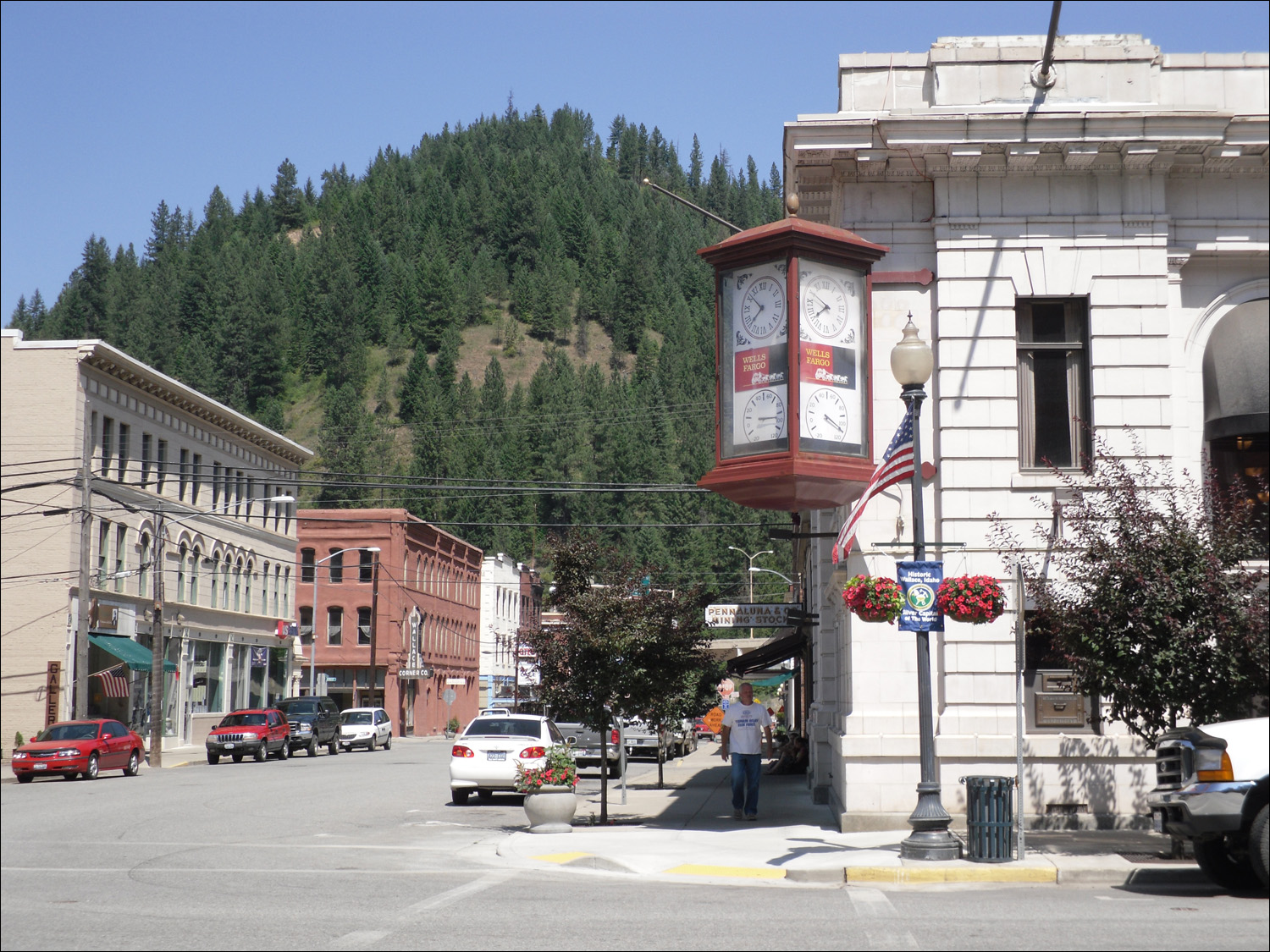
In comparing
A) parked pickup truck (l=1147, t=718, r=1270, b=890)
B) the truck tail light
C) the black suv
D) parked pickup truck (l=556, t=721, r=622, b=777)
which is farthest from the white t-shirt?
the black suv

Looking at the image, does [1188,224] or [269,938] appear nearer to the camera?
[269,938]

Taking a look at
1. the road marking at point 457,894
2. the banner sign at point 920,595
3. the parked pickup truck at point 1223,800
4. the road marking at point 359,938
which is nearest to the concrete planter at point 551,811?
the road marking at point 457,894

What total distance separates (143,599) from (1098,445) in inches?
1487

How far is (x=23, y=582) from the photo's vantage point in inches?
124

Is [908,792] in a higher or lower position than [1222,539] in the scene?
lower

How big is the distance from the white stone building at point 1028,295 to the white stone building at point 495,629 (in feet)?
264

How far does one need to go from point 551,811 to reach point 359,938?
9.20 metres

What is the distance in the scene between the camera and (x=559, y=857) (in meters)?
Result: 14.2

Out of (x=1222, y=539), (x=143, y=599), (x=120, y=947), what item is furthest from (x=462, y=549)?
(x=120, y=947)

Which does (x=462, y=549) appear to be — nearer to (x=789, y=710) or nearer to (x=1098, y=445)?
(x=789, y=710)

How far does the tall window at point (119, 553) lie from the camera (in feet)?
138

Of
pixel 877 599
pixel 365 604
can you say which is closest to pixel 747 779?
pixel 877 599

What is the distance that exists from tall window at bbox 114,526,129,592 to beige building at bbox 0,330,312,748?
0.21 feet

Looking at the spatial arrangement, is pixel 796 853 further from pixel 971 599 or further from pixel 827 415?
pixel 827 415
